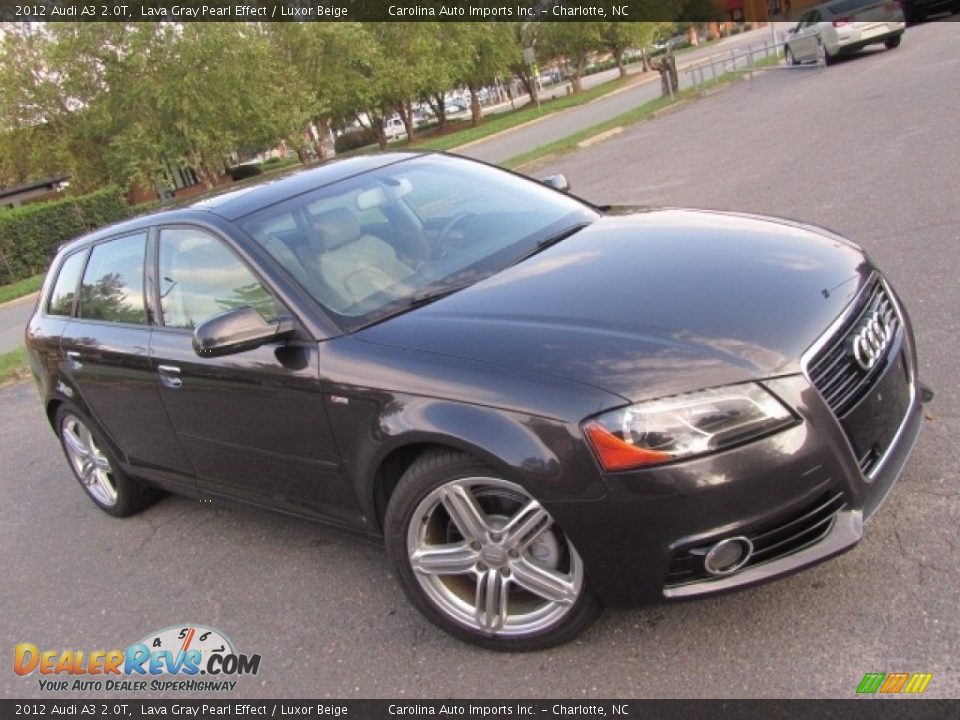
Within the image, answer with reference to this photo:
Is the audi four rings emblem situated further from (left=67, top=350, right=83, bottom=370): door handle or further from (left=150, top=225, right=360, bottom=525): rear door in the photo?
(left=67, top=350, right=83, bottom=370): door handle

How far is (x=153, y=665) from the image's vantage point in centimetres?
342

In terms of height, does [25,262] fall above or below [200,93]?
below

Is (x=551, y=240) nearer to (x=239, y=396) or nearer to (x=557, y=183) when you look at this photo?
(x=557, y=183)

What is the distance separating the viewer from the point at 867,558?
2979mm

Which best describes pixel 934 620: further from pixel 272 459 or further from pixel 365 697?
pixel 272 459

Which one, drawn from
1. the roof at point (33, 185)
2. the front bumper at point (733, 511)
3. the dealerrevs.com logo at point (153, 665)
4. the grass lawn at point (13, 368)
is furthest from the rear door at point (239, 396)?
the roof at point (33, 185)

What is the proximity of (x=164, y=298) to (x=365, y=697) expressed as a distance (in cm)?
206

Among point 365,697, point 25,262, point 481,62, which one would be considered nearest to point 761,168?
point 365,697

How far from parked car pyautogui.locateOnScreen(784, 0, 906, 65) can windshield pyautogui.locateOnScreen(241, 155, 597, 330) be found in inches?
798

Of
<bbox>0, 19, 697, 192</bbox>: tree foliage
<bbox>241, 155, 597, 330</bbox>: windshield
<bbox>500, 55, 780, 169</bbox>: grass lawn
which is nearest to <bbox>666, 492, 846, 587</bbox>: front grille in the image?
<bbox>241, 155, 597, 330</bbox>: windshield

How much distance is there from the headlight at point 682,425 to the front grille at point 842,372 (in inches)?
7.7

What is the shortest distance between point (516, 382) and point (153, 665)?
2.00 metres

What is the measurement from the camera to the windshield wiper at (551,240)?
362 centimetres

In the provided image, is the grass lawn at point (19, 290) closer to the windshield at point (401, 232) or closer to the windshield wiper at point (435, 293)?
the windshield at point (401, 232)
